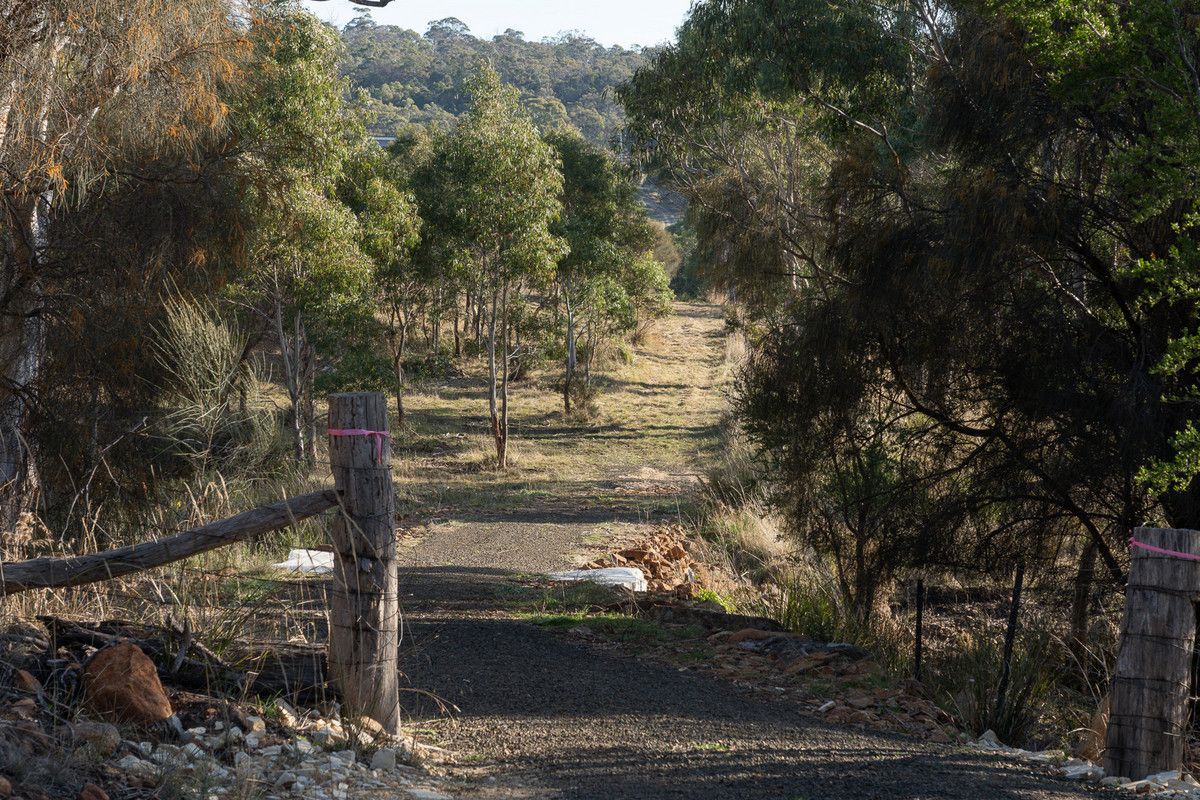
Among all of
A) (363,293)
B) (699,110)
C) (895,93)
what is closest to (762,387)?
(895,93)

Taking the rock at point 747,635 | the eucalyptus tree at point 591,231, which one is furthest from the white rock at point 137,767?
the eucalyptus tree at point 591,231

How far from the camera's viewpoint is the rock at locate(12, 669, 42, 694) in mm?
4395

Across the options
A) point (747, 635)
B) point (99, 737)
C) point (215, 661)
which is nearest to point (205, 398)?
point (747, 635)

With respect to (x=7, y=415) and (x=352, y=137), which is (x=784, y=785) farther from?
(x=352, y=137)

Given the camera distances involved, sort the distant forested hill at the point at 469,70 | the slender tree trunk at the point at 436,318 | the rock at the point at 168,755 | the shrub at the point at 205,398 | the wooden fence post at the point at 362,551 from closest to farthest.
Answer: the rock at the point at 168,755, the wooden fence post at the point at 362,551, the shrub at the point at 205,398, the slender tree trunk at the point at 436,318, the distant forested hill at the point at 469,70

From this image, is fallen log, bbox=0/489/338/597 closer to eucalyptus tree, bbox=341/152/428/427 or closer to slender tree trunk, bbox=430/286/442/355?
eucalyptus tree, bbox=341/152/428/427

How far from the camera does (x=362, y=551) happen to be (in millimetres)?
4879

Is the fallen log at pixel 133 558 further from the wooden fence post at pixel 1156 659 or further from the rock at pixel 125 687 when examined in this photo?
the wooden fence post at pixel 1156 659

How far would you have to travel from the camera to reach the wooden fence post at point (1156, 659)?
17.6ft

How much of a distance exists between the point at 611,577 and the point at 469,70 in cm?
9589

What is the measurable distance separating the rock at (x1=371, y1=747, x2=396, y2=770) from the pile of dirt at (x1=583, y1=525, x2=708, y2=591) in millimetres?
6921

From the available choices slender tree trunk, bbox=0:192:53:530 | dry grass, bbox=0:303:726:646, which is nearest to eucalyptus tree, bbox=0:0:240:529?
slender tree trunk, bbox=0:192:53:530

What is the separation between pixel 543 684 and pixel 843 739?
173cm

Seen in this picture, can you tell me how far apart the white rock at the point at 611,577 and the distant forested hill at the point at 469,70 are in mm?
79891
